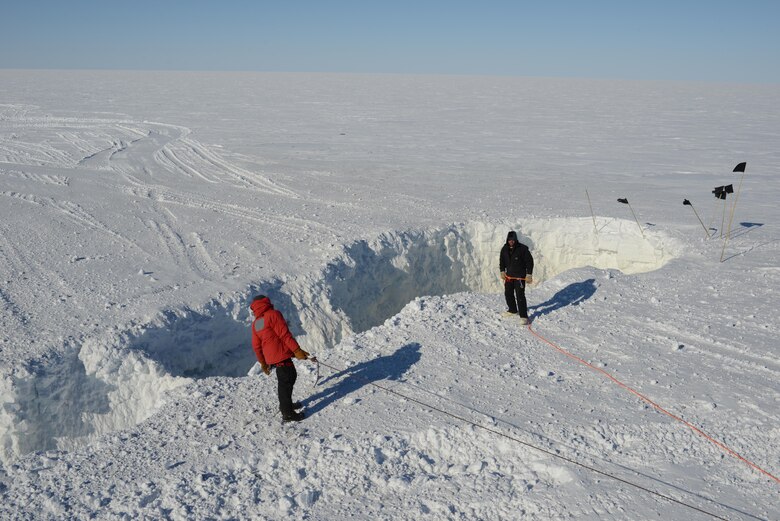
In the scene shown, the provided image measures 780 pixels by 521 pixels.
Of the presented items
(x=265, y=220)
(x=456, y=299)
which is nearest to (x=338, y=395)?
(x=456, y=299)

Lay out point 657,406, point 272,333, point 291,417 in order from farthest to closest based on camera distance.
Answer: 1. point 657,406
2. point 291,417
3. point 272,333

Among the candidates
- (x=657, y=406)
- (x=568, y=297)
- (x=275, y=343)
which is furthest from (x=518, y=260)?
(x=275, y=343)

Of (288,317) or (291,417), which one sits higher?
(291,417)

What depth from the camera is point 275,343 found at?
5.97m

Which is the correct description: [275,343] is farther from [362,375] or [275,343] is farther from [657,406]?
[657,406]

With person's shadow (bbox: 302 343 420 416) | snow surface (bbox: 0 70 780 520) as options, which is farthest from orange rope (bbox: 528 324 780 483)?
person's shadow (bbox: 302 343 420 416)

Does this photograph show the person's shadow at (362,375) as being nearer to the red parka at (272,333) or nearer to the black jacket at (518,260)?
the red parka at (272,333)

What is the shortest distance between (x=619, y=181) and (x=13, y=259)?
16.3 meters

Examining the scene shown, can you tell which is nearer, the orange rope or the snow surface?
the snow surface

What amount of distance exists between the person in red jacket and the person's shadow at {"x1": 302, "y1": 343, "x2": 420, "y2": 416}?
1.91ft

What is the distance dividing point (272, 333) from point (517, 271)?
13.3ft

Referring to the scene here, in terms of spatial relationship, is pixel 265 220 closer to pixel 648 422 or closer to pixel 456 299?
pixel 456 299

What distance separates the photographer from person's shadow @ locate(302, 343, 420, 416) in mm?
6604

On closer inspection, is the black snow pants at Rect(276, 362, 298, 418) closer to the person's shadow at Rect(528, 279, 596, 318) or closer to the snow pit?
the snow pit
